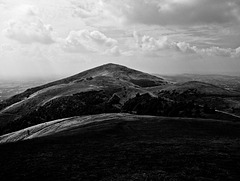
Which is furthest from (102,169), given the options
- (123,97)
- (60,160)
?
(123,97)

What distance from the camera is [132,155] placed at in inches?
1334

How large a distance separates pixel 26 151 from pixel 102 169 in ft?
50.7

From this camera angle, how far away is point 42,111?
139750 mm

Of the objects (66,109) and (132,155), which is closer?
(132,155)

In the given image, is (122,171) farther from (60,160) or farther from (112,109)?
(112,109)

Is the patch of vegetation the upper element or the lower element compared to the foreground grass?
lower

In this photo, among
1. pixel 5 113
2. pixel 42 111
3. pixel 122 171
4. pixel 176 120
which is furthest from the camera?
pixel 5 113

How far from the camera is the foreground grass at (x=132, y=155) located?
88.6ft

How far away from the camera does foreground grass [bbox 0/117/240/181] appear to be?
88.6 feet

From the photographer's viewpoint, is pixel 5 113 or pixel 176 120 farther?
pixel 5 113

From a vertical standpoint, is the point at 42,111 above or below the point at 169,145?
below

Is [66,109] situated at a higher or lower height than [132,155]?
lower

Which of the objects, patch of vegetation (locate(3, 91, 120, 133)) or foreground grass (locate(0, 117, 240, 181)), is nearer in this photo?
foreground grass (locate(0, 117, 240, 181))

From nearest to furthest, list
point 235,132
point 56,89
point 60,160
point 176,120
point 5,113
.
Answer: point 60,160, point 235,132, point 176,120, point 5,113, point 56,89
